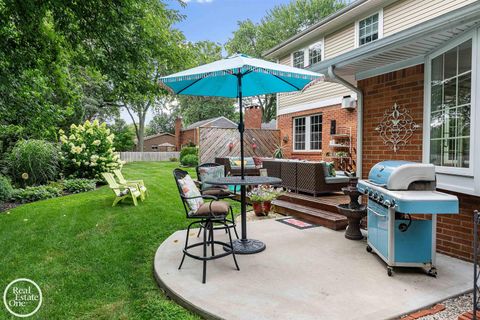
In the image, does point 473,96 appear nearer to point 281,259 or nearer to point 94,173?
point 281,259

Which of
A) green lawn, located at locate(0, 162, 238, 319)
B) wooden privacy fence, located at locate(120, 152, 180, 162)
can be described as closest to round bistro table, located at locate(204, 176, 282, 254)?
green lawn, located at locate(0, 162, 238, 319)

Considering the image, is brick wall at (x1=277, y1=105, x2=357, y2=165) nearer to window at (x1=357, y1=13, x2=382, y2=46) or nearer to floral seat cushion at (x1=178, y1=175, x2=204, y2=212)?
window at (x1=357, y1=13, x2=382, y2=46)

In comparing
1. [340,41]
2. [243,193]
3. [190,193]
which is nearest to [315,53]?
[340,41]

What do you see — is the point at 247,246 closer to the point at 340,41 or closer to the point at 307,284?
the point at 307,284

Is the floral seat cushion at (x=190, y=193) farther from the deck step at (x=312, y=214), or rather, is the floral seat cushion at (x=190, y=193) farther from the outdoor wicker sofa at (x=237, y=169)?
the outdoor wicker sofa at (x=237, y=169)

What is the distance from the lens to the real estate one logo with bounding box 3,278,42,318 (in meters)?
2.82

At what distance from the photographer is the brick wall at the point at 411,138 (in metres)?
3.56

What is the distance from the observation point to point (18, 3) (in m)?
3.62

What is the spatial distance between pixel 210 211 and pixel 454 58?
3.23 m

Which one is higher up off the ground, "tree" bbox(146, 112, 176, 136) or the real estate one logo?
"tree" bbox(146, 112, 176, 136)

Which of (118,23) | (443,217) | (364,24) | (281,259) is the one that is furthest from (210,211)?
(364,24)

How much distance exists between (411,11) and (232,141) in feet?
23.8

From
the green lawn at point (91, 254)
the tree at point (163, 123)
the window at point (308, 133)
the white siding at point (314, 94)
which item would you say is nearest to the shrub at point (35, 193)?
the green lawn at point (91, 254)

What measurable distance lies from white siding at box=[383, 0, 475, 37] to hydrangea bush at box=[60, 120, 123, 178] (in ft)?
32.0
